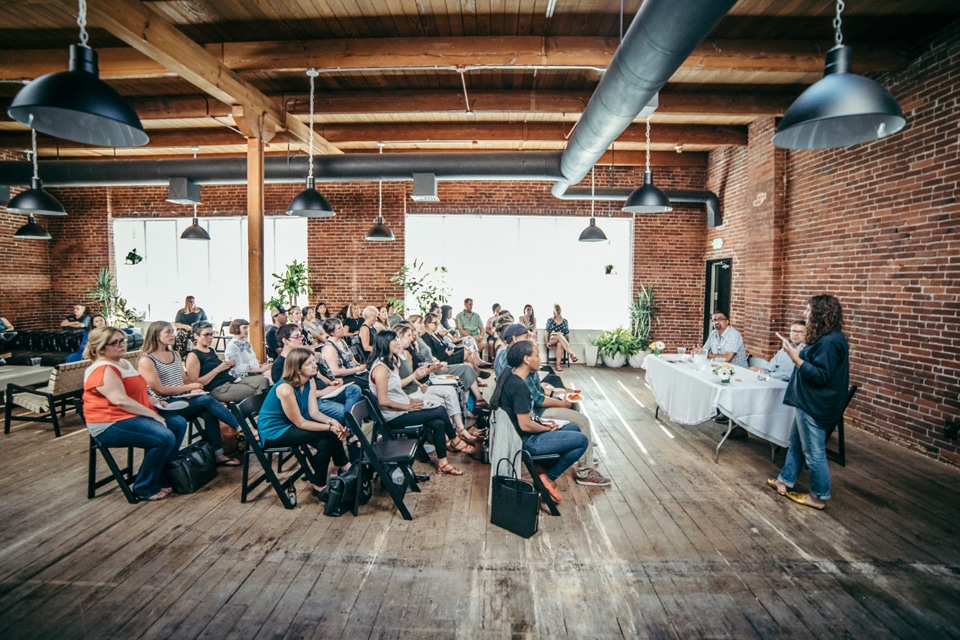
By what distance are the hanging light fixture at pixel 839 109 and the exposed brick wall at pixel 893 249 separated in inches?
120

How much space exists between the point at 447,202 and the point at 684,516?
8407 millimetres

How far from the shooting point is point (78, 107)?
2398mm

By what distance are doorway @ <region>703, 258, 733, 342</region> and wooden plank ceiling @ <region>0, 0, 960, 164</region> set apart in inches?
133

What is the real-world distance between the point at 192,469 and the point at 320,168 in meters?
Result: 5.06

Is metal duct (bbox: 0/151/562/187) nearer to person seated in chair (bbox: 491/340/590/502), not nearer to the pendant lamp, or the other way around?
person seated in chair (bbox: 491/340/590/502)

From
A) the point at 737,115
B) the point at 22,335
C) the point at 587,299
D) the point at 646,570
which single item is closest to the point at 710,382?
the point at 646,570

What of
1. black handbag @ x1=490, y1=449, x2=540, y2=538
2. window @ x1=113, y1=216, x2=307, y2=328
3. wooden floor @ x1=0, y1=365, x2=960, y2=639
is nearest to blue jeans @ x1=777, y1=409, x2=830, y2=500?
wooden floor @ x1=0, y1=365, x2=960, y2=639

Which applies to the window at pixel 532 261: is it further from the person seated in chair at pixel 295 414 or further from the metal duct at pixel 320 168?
the person seated in chair at pixel 295 414

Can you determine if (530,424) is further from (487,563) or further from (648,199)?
(648,199)

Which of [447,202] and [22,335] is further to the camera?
[447,202]

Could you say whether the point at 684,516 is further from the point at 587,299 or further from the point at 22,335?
the point at 22,335

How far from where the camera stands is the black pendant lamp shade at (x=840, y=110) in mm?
2361

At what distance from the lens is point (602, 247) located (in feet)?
35.6

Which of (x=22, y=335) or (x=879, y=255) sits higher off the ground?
(x=879, y=255)
